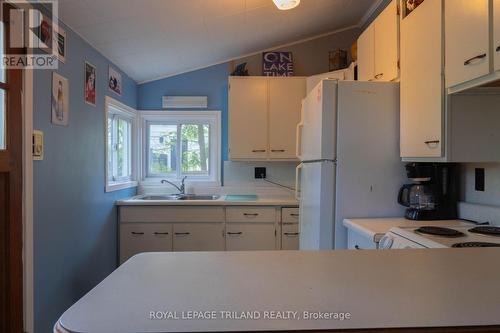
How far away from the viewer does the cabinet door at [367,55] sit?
2311 mm

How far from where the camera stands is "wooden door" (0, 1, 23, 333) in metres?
1.49

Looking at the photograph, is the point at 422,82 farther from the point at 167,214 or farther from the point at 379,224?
the point at 167,214

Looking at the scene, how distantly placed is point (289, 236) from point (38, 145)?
209cm

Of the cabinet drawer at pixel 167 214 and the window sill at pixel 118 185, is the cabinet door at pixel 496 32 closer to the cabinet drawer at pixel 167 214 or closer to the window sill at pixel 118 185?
the cabinet drawer at pixel 167 214

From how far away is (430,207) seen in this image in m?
1.82

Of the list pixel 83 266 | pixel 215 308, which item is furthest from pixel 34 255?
pixel 215 308

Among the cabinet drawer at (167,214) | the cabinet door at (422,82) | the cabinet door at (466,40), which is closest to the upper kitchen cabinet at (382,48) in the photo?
the cabinet door at (422,82)

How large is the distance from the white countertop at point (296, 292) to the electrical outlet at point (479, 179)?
3.29 feet

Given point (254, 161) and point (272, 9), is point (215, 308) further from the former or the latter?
point (254, 161)

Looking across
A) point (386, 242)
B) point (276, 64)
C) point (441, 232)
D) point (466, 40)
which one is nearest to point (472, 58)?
point (466, 40)

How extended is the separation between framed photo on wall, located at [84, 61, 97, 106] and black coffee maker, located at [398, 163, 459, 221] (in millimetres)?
2236

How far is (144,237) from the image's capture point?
9.45ft

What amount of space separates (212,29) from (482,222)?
2260 mm

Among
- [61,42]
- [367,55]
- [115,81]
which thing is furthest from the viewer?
[115,81]
